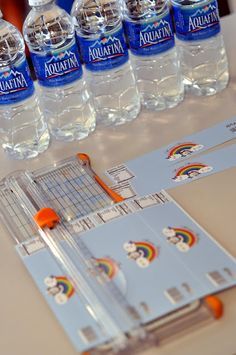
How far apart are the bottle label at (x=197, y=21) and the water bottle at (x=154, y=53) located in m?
0.03

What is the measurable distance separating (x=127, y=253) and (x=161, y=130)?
425 mm

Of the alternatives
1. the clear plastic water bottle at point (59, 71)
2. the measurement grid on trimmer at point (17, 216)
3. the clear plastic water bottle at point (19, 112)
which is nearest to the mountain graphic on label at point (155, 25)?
the clear plastic water bottle at point (59, 71)

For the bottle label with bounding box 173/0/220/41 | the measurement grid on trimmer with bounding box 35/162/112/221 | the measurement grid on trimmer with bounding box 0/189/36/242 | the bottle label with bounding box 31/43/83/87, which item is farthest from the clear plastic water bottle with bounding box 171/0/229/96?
the measurement grid on trimmer with bounding box 0/189/36/242

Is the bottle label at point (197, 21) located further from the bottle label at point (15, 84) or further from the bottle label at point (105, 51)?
the bottle label at point (15, 84)

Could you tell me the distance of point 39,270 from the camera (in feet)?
4.06

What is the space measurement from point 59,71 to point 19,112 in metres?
0.16

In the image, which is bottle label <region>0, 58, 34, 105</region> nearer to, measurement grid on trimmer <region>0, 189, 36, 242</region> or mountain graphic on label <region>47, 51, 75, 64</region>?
mountain graphic on label <region>47, 51, 75, 64</region>

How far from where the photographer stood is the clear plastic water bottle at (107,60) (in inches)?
59.5

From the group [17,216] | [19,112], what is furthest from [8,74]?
[17,216]

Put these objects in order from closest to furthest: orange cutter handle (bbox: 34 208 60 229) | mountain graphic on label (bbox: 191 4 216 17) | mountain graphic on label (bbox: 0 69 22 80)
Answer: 1. orange cutter handle (bbox: 34 208 60 229)
2. mountain graphic on label (bbox: 0 69 22 80)
3. mountain graphic on label (bbox: 191 4 216 17)

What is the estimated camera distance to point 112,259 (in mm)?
1214

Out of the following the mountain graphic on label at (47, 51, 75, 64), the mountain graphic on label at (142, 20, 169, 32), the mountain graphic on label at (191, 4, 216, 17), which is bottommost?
the mountain graphic on label at (191, 4, 216, 17)

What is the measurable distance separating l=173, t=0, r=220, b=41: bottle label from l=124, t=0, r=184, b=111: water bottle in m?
0.03

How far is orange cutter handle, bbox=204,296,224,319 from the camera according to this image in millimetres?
1092
